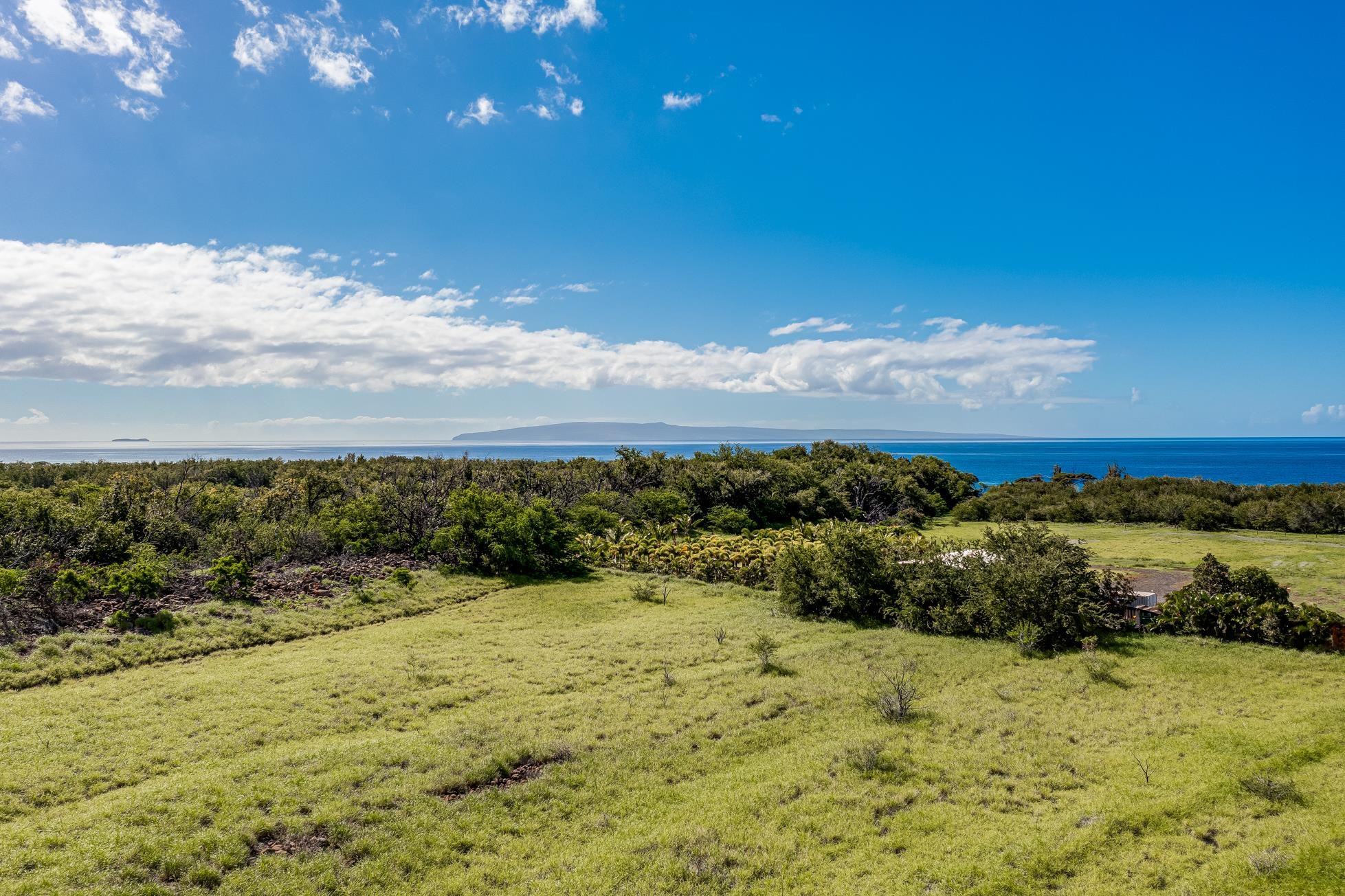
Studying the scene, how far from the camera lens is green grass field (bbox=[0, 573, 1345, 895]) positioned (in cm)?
954

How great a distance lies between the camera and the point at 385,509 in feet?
127

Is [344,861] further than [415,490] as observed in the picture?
No

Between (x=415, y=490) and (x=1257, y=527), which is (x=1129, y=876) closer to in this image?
(x=415, y=490)

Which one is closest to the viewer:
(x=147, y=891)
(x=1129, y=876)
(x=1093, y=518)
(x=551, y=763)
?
(x=147, y=891)

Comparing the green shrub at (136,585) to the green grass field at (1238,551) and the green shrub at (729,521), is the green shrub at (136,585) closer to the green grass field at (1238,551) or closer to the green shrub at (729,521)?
the green grass field at (1238,551)

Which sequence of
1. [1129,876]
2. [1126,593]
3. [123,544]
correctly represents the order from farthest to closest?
[123,544] < [1126,593] < [1129,876]

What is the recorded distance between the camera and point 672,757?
534 inches

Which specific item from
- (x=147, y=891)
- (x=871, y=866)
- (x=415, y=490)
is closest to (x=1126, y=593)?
(x=871, y=866)

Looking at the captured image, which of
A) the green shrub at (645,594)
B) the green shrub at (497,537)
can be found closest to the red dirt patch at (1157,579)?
the green shrub at (645,594)

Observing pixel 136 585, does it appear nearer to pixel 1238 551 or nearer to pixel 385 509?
pixel 385 509

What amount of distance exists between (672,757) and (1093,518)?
56.1 metres

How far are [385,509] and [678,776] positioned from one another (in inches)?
1241

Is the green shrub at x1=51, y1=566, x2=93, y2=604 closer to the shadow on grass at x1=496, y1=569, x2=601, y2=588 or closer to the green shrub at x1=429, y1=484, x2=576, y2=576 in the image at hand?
the green shrub at x1=429, y1=484, x2=576, y2=576

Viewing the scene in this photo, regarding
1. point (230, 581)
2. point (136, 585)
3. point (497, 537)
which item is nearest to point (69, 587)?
point (136, 585)
